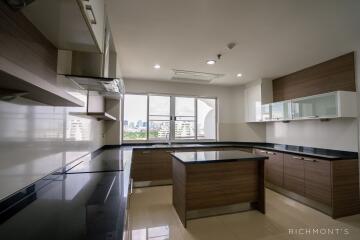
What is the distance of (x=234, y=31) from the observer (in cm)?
213

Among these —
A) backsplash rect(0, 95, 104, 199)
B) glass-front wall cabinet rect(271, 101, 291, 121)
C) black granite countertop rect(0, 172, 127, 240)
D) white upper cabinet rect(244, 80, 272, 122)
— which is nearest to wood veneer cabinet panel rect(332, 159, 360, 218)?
glass-front wall cabinet rect(271, 101, 291, 121)

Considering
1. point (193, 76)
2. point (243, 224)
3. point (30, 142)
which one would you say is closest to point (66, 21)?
point (30, 142)

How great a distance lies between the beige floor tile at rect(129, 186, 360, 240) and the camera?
2018 millimetres

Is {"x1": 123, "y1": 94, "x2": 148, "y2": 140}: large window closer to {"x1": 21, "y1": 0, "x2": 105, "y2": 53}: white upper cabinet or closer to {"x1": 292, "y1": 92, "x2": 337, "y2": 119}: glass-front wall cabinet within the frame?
{"x1": 21, "y1": 0, "x2": 105, "y2": 53}: white upper cabinet

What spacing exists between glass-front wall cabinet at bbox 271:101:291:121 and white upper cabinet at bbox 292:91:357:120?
5.2 inches

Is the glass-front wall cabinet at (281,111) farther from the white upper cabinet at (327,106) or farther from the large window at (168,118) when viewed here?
the large window at (168,118)

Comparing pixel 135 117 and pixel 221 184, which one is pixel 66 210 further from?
pixel 135 117

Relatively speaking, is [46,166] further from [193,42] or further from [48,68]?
[193,42]

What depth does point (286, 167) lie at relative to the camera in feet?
10.3

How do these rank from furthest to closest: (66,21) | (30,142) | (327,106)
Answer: (327,106) < (30,142) < (66,21)

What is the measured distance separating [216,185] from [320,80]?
2673mm

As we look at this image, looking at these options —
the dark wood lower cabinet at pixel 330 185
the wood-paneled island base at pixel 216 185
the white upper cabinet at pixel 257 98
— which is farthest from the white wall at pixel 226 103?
the wood-paneled island base at pixel 216 185

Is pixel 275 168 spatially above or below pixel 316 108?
below

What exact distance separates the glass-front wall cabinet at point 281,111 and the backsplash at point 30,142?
364 cm
